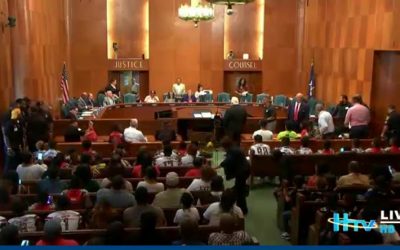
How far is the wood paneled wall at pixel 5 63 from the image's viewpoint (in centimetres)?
1082

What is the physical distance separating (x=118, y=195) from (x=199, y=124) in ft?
27.6

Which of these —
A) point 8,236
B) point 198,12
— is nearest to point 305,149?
point 8,236

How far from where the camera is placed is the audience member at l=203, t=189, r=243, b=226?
Answer: 5.19 meters

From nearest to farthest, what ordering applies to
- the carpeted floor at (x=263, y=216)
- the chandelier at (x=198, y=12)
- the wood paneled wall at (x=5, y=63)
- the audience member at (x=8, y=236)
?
the audience member at (x=8, y=236), the carpeted floor at (x=263, y=216), the wood paneled wall at (x=5, y=63), the chandelier at (x=198, y=12)

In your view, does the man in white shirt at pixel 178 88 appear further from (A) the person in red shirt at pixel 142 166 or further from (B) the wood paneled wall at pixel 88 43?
(A) the person in red shirt at pixel 142 166

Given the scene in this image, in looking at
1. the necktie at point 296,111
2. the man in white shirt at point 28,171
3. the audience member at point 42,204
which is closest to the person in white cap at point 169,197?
the audience member at point 42,204

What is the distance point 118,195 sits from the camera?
5.56 meters

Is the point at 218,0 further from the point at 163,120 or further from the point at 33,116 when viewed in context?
the point at 33,116

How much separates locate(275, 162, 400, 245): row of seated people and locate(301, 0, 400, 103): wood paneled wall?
7.01 metres

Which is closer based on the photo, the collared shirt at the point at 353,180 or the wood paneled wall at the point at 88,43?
the collared shirt at the point at 353,180

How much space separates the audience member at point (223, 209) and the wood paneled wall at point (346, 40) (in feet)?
29.1

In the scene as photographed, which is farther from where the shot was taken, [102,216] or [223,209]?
[223,209]

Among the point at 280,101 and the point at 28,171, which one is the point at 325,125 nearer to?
the point at 280,101

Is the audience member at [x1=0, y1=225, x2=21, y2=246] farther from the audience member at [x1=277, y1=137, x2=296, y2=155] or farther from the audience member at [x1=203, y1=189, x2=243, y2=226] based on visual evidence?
the audience member at [x1=277, y1=137, x2=296, y2=155]
